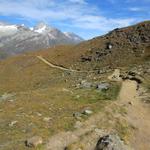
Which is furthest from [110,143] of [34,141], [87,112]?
[87,112]

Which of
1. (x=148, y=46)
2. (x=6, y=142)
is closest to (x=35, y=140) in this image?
(x=6, y=142)

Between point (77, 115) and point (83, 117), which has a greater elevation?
point (77, 115)

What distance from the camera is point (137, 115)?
123ft

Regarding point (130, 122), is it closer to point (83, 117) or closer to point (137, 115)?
point (137, 115)

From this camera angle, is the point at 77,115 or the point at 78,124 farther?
the point at 77,115

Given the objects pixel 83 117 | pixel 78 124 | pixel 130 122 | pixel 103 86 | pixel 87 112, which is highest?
pixel 103 86

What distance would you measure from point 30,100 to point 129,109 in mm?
11197

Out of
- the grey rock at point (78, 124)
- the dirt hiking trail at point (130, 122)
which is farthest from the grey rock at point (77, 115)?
the grey rock at point (78, 124)

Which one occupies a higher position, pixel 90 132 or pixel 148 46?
pixel 148 46

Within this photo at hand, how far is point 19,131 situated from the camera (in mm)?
29516

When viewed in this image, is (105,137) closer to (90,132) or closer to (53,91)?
(90,132)

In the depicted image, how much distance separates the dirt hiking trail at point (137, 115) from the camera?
103 feet

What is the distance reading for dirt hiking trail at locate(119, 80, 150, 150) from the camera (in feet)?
103

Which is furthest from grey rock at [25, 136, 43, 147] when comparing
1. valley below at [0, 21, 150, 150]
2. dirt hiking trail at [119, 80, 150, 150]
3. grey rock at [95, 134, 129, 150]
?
dirt hiking trail at [119, 80, 150, 150]
